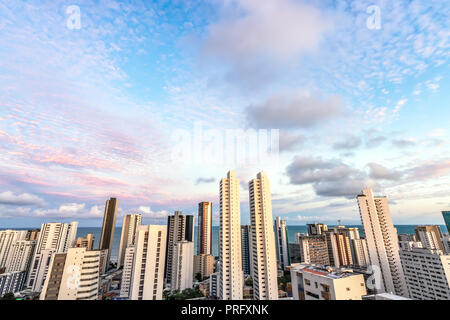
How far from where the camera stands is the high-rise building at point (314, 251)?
133 feet

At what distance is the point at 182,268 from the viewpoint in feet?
106

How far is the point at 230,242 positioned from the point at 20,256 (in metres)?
39.6

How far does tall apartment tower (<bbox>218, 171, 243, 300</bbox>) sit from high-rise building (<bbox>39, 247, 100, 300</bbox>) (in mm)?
12770

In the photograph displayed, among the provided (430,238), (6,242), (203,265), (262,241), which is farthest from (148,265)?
(430,238)

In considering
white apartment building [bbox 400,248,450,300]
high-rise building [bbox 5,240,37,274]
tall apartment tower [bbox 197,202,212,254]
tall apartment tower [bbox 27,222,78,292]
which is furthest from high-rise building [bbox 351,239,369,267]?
high-rise building [bbox 5,240,37,274]

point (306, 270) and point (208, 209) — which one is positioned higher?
point (208, 209)

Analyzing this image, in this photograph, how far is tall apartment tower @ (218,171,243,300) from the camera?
22.0 meters

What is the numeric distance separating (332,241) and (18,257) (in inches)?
2348

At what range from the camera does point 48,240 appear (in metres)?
36.0

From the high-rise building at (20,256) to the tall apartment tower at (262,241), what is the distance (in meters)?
40.2

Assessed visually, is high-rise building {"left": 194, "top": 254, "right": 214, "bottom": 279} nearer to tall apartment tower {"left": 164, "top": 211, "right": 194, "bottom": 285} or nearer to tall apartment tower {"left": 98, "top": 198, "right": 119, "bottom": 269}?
tall apartment tower {"left": 164, "top": 211, "right": 194, "bottom": 285}

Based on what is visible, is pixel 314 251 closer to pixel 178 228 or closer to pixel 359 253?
pixel 359 253
